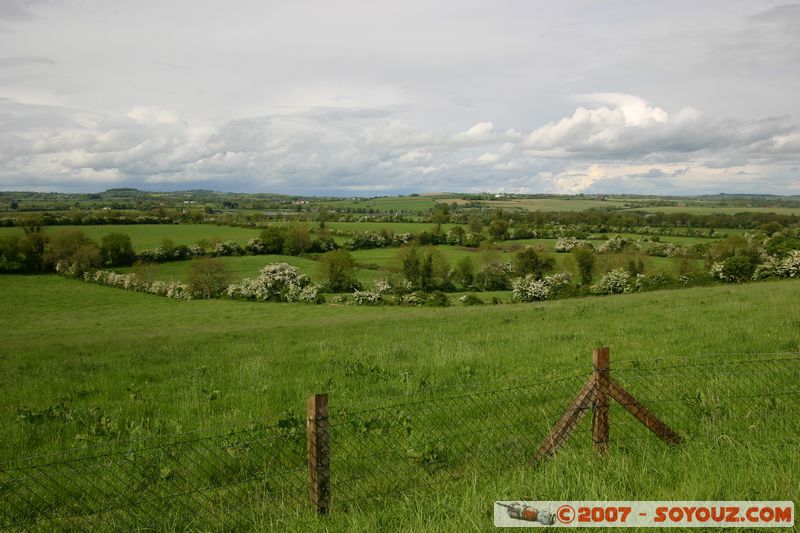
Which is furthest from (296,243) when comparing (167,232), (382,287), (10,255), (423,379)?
(423,379)

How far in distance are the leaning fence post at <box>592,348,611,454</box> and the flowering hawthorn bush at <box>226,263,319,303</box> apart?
64874mm

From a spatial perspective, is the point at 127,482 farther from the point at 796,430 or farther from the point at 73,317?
the point at 73,317

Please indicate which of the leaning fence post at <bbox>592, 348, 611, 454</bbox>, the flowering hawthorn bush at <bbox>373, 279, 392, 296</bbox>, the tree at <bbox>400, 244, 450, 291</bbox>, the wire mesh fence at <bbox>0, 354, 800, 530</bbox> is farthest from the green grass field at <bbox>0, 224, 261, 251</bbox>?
the leaning fence post at <bbox>592, 348, 611, 454</bbox>

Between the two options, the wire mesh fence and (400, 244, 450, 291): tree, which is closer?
the wire mesh fence

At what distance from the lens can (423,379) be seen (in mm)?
11539

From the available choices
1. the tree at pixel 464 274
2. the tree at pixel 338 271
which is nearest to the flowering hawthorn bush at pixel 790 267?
the tree at pixel 464 274

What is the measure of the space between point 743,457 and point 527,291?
63588mm

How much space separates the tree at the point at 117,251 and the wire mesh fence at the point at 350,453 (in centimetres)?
9073

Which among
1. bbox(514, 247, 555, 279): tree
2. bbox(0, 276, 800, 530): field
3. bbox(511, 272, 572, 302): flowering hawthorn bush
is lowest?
bbox(511, 272, 572, 302): flowering hawthorn bush

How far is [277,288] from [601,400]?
7082 centimetres

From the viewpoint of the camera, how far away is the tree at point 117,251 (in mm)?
87812

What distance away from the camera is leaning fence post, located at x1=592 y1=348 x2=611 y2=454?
647 cm

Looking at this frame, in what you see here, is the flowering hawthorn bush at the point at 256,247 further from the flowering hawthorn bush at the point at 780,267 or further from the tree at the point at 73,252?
the flowering hawthorn bush at the point at 780,267

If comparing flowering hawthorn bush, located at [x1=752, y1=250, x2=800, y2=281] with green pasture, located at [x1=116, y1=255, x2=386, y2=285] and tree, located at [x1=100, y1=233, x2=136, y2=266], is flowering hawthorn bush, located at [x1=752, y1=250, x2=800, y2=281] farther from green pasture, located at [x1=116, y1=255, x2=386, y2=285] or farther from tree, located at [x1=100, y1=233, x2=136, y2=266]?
tree, located at [x1=100, y1=233, x2=136, y2=266]
